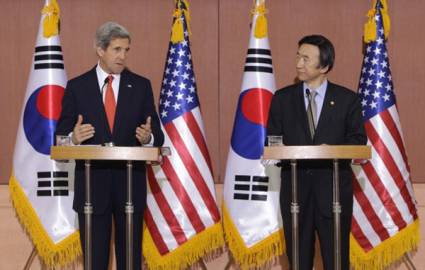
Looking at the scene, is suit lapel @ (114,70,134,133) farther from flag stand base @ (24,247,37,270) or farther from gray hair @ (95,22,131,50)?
flag stand base @ (24,247,37,270)

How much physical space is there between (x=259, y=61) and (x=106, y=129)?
1235 mm

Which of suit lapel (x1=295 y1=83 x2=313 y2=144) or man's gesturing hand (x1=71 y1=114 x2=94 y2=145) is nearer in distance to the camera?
man's gesturing hand (x1=71 y1=114 x2=94 y2=145)

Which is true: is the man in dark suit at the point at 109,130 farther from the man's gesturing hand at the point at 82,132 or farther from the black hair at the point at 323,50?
the black hair at the point at 323,50

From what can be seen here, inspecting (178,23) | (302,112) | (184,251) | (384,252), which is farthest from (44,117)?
(384,252)

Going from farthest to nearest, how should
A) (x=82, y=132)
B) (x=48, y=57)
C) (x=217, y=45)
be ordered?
(x=217, y=45)
(x=48, y=57)
(x=82, y=132)

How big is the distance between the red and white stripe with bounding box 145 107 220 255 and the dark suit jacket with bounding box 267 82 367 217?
844 millimetres

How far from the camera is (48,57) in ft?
14.8

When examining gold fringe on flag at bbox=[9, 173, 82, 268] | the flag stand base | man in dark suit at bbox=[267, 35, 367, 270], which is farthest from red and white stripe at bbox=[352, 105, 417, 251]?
the flag stand base

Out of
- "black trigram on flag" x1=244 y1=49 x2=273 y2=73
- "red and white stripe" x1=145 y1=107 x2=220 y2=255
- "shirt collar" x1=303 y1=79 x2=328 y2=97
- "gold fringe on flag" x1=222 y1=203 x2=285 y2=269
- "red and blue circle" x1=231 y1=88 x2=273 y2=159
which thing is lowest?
"gold fringe on flag" x1=222 y1=203 x2=285 y2=269

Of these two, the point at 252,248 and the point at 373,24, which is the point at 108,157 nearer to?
the point at 252,248

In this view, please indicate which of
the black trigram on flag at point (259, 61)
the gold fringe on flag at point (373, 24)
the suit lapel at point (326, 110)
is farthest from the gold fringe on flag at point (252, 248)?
the gold fringe on flag at point (373, 24)

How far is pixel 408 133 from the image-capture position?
4.92 meters

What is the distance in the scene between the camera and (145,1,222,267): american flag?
4461 millimetres

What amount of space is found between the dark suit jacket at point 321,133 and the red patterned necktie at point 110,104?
763mm
